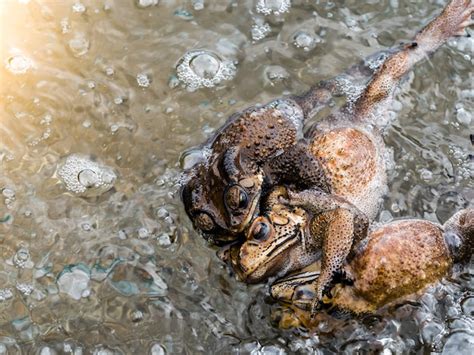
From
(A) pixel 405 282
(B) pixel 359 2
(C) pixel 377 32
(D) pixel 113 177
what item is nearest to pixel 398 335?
(A) pixel 405 282

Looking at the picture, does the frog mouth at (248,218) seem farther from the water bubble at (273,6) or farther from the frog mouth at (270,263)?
the water bubble at (273,6)

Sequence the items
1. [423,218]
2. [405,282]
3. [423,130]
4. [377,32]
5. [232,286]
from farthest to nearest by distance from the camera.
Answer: [377,32] → [423,130] → [423,218] → [232,286] → [405,282]

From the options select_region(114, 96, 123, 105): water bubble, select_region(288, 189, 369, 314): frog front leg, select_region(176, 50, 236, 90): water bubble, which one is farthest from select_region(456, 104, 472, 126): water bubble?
select_region(114, 96, 123, 105): water bubble

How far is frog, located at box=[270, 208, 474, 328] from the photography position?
7.52ft

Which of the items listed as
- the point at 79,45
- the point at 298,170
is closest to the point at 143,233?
the point at 298,170

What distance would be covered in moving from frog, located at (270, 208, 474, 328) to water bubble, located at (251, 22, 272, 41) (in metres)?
1.37

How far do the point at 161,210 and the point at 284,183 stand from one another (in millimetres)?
553

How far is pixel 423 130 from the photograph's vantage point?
2986 millimetres

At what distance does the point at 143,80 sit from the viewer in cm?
318

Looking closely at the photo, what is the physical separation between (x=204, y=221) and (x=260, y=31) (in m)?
1.32

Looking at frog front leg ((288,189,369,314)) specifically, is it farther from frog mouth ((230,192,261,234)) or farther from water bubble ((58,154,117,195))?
water bubble ((58,154,117,195))

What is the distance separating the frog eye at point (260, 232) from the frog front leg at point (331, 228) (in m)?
0.21

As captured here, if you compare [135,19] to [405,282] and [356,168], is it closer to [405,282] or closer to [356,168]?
[356,168]

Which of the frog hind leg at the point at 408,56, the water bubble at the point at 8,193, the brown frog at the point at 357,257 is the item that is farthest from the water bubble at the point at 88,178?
the frog hind leg at the point at 408,56
